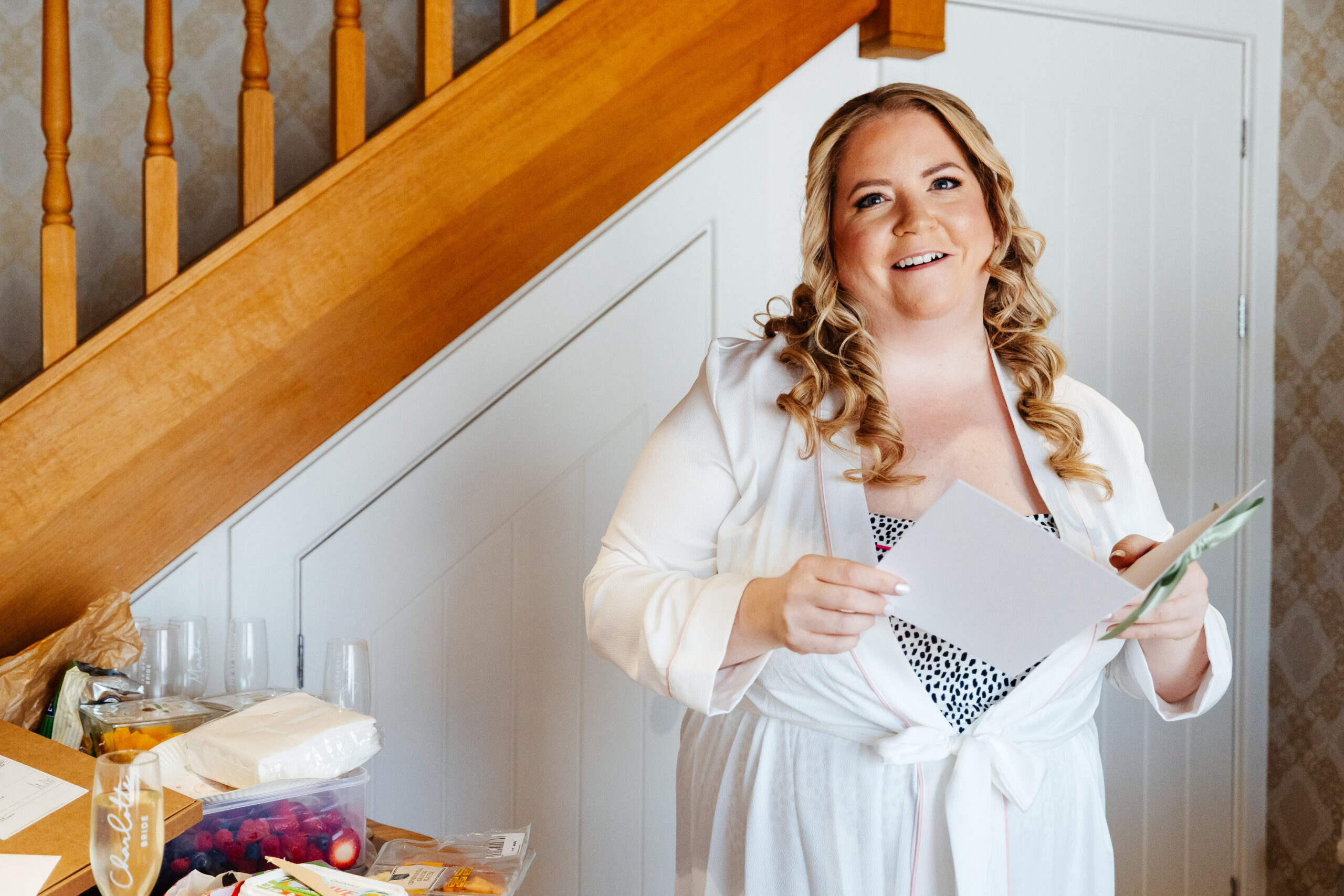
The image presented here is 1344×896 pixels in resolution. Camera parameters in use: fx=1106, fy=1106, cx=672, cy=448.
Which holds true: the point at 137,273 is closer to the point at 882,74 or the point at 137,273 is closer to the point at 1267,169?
the point at 882,74

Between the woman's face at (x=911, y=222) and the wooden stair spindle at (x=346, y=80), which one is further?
the wooden stair spindle at (x=346, y=80)

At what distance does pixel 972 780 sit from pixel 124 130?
6.82 feet

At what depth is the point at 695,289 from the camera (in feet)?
7.59

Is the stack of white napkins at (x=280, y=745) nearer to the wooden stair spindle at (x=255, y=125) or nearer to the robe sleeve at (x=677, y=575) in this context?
the robe sleeve at (x=677, y=575)

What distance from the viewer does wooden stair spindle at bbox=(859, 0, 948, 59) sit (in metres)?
2.33

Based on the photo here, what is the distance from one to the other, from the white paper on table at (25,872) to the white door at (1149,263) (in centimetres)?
224

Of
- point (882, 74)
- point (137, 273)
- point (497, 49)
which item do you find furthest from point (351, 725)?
point (882, 74)

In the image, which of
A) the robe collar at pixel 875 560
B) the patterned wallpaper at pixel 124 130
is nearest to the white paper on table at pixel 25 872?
the robe collar at pixel 875 560

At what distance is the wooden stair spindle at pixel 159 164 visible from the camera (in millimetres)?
1709

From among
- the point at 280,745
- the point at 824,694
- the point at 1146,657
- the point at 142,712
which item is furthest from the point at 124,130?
the point at 1146,657

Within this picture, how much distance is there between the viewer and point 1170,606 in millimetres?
1254

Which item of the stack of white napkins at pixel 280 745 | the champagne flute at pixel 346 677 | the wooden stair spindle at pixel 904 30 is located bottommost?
the stack of white napkins at pixel 280 745

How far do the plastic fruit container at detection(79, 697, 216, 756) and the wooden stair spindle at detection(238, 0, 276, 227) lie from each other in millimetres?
759

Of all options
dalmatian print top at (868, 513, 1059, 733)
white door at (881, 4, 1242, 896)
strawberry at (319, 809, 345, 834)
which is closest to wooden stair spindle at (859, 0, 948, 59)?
white door at (881, 4, 1242, 896)
